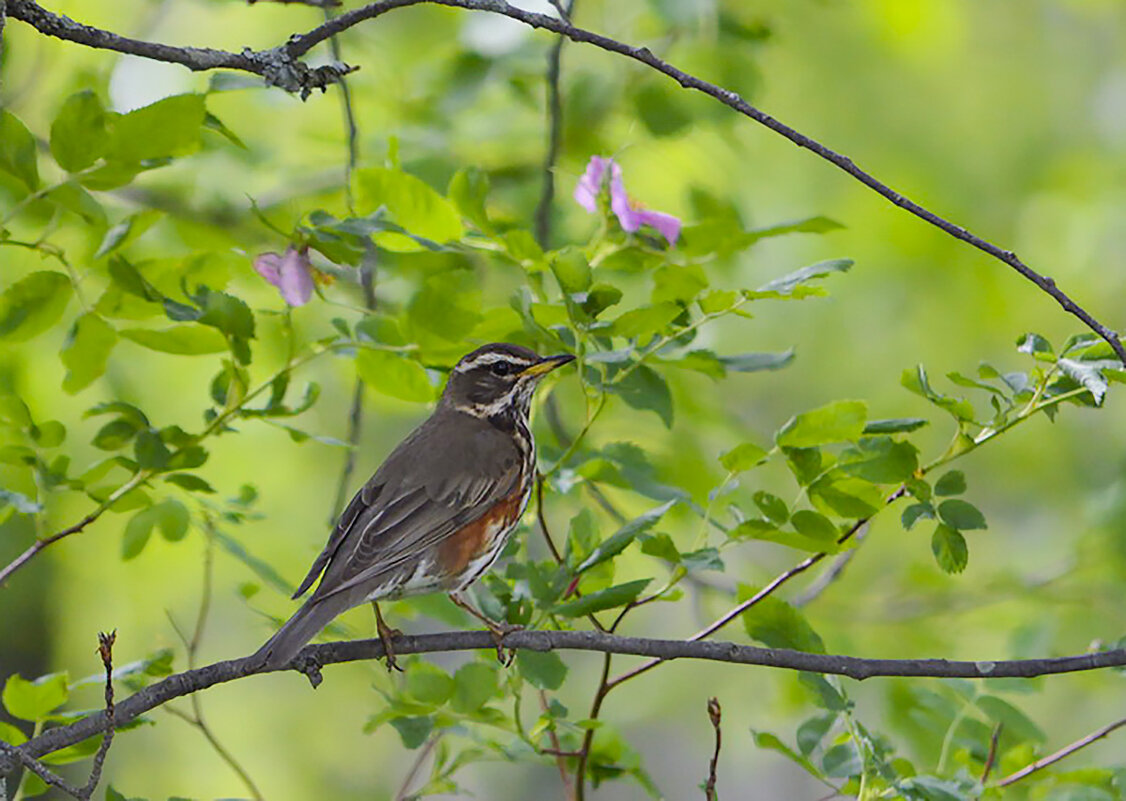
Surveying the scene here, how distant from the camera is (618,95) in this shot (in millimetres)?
4906

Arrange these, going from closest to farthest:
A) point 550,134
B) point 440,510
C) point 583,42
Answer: point 583,42 → point 440,510 → point 550,134

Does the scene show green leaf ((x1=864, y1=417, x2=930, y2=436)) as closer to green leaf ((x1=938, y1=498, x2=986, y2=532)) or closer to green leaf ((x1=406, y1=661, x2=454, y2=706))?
green leaf ((x1=938, y1=498, x2=986, y2=532))

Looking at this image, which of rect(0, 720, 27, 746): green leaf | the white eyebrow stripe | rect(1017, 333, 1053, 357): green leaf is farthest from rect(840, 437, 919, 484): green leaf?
rect(0, 720, 27, 746): green leaf

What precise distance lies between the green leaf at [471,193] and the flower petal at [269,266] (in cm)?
45

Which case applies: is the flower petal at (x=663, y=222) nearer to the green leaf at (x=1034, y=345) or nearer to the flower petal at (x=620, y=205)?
the flower petal at (x=620, y=205)

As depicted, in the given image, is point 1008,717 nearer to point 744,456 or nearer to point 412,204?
point 744,456

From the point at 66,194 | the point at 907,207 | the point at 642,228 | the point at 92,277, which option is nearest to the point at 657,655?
the point at 907,207

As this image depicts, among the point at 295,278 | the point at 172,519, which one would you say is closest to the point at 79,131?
the point at 295,278

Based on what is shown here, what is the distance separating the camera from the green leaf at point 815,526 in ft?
8.85

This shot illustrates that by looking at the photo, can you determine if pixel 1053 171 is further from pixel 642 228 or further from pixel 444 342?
pixel 444 342

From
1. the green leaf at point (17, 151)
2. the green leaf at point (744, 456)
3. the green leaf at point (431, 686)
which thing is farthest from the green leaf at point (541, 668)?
the green leaf at point (17, 151)

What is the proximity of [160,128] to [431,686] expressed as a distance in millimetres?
1351

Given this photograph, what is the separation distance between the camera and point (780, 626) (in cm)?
286

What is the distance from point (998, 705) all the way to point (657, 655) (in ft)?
4.47
